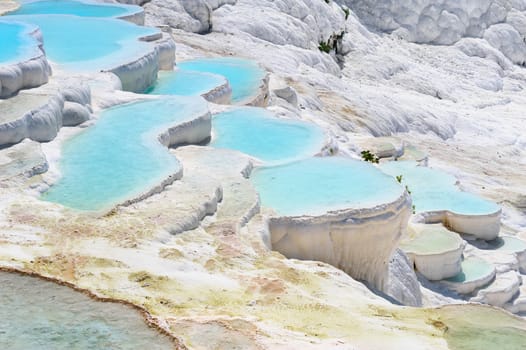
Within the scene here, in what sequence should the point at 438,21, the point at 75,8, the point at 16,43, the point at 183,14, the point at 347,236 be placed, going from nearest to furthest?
1. the point at 347,236
2. the point at 16,43
3. the point at 75,8
4. the point at 183,14
5. the point at 438,21

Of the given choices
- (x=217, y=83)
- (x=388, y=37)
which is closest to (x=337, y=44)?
(x=388, y=37)

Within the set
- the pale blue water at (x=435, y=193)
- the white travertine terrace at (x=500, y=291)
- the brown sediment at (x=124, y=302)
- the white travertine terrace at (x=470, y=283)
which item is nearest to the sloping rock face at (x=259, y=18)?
the pale blue water at (x=435, y=193)

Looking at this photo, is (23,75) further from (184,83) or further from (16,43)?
(184,83)

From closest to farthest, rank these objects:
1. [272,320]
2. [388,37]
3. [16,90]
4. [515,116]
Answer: [272,320], [16,90], [515,116], [388,37]

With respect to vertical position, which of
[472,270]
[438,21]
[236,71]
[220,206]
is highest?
[220,206]

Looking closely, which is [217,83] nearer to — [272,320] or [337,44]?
[272,320]

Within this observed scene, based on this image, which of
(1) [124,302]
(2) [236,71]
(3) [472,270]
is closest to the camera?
(1) [124,302]

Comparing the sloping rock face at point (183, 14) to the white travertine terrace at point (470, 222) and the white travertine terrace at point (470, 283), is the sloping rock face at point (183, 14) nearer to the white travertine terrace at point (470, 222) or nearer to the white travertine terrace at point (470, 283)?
the white travertine terrace at point (470, 222)

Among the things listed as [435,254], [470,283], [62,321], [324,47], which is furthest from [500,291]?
[324,47]

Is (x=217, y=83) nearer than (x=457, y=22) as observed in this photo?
Yes
